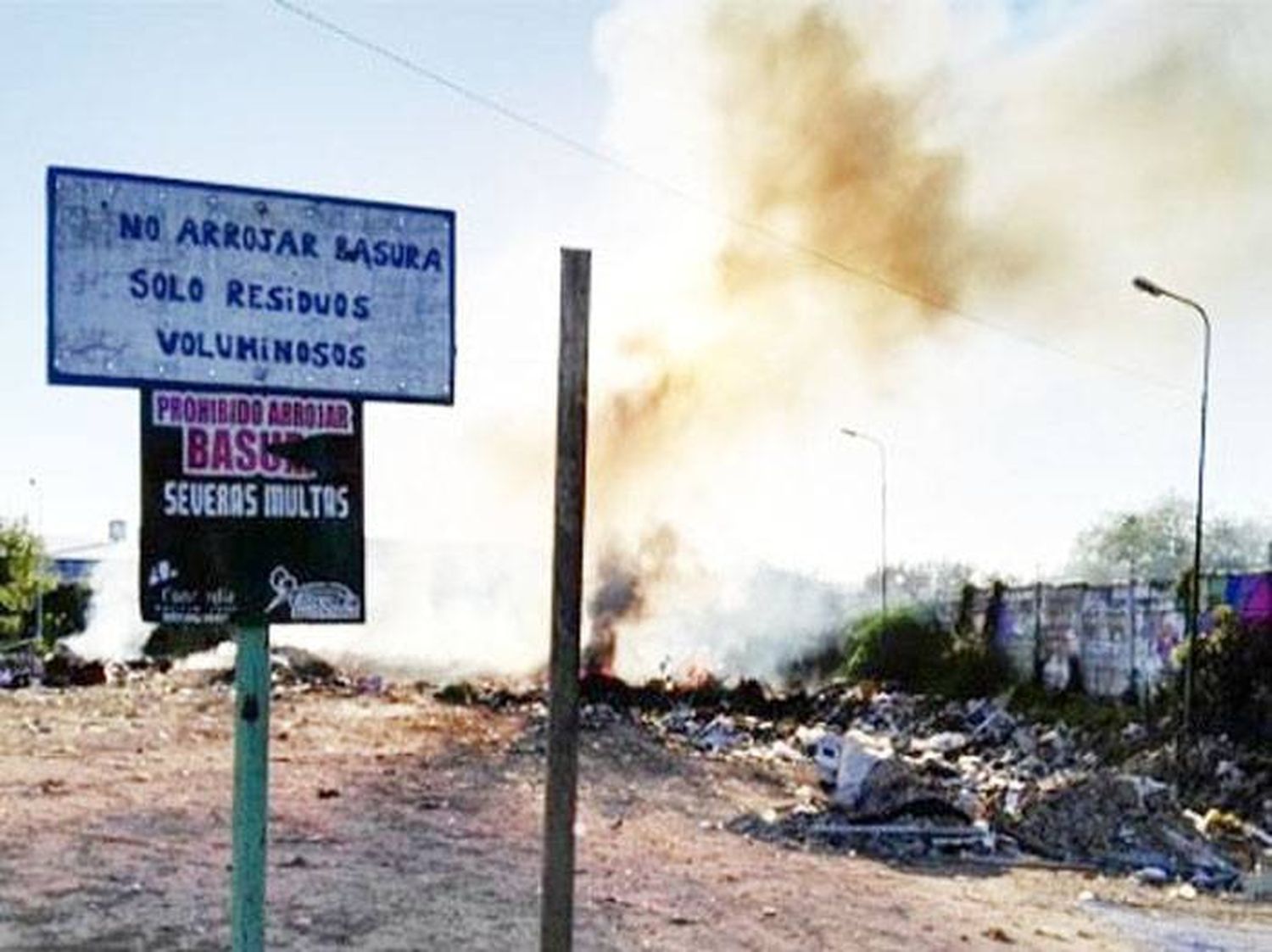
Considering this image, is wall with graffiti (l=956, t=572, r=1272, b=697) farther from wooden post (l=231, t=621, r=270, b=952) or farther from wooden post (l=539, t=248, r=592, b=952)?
wooden post (l=231, t=621, r=270, b=952)

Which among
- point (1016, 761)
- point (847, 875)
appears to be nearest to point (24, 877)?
point (847, 875)

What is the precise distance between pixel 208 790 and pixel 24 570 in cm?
3063

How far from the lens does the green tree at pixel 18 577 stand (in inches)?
1522

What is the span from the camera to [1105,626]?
29078 mm

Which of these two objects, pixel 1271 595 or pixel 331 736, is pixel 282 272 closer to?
pixel 331 736

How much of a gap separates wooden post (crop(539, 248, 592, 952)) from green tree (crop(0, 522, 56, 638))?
37.8m

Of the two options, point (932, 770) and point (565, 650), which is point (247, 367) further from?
point (932, 770)

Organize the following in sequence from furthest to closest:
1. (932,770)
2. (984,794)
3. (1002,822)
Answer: (932,770) → (984,794) → (1002,822)

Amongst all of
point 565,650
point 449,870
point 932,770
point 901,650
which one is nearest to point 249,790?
point 565,650

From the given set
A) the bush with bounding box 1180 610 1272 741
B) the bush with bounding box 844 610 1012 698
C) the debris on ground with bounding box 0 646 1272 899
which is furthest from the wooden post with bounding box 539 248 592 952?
the bush with bounding box 844 610 1012 698

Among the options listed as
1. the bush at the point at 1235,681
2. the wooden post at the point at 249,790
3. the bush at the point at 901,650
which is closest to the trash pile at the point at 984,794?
the bush at the point at 1235,681

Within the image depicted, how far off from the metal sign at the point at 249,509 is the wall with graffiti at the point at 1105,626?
24.0 meters

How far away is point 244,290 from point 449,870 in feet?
22.8

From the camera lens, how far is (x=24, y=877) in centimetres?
802
